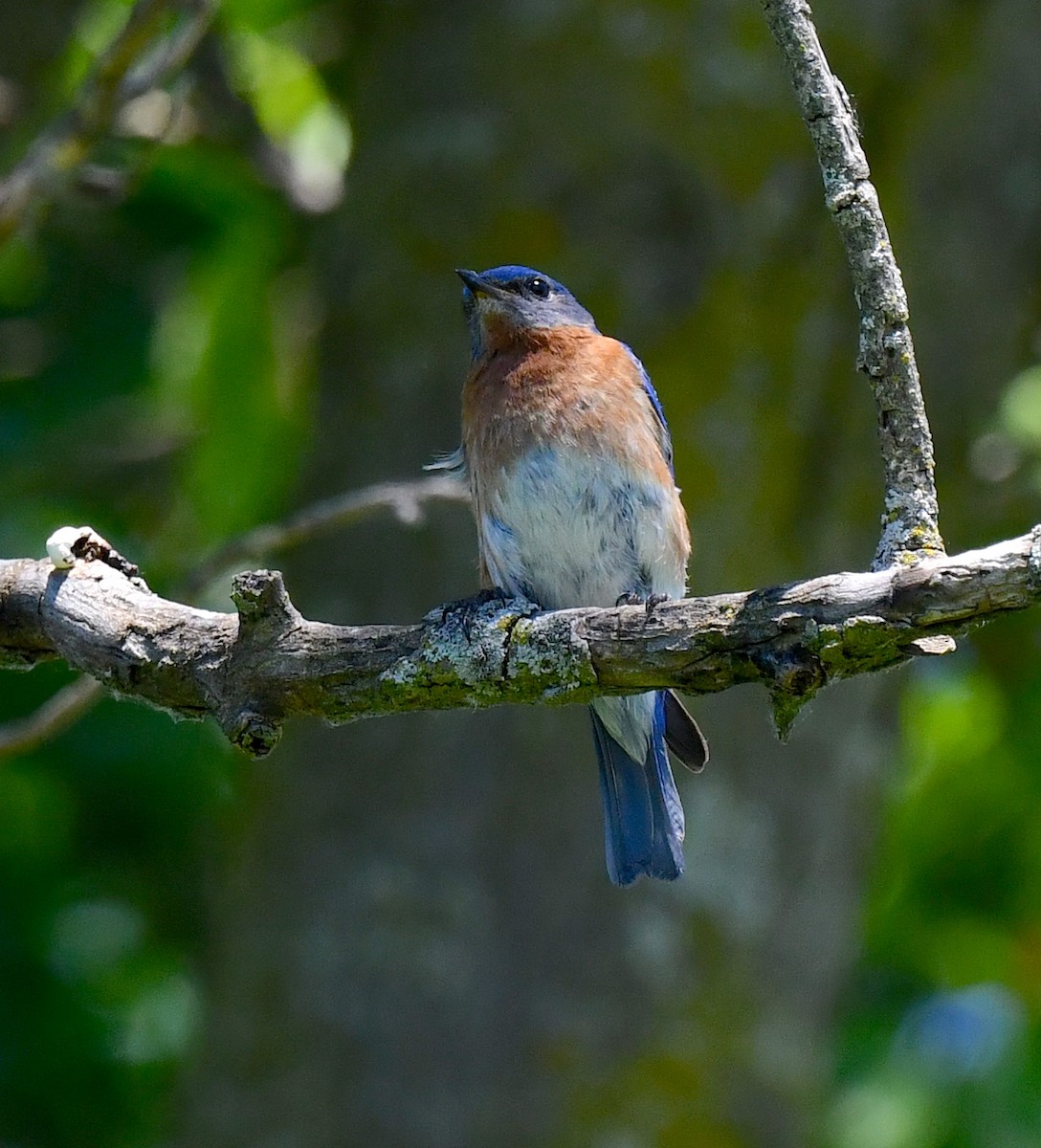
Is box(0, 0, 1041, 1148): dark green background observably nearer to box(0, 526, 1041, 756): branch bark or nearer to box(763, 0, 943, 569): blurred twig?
box(0, 526, 1041, 756): branch bark

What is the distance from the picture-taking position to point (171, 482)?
730cm

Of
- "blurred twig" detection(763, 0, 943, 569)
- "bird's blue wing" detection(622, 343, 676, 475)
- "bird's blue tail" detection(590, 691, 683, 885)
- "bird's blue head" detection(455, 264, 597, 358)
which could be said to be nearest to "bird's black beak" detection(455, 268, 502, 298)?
"bird's blue head" detection(455, 264, 597, 358)

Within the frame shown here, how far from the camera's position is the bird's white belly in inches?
188

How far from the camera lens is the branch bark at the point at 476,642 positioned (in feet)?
8.39

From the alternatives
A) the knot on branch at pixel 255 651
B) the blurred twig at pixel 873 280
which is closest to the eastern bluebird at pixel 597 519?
the knot on branch at pixel 255 651

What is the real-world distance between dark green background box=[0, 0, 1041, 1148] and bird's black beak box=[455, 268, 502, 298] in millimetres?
783

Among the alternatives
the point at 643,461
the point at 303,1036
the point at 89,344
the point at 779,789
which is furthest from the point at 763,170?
the point at 303,1036

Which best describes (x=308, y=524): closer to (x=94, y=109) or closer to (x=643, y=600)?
(x=643, y=600)

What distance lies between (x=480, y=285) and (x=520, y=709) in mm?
1618

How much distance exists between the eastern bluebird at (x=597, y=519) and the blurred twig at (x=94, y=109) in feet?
4.65

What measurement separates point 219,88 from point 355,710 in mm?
5138

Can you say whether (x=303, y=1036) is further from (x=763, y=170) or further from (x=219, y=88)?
(x=219, y=88)

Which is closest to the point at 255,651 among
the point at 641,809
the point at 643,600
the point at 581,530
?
the point at 643,600

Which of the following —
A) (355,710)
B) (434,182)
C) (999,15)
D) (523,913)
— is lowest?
(355,710)
